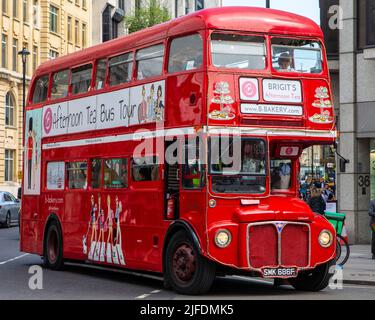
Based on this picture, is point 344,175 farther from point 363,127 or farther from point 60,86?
point 60,86

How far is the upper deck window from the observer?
1609 cm

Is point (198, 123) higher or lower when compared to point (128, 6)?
lower

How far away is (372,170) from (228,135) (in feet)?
46.6

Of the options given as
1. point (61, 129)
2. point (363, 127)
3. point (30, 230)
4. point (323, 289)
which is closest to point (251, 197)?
point (323, 289)

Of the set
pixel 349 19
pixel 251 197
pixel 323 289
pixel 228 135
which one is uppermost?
pixel 349 19

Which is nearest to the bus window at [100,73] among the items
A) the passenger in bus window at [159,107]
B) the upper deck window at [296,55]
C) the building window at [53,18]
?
the passenger in bus window at [159,107]

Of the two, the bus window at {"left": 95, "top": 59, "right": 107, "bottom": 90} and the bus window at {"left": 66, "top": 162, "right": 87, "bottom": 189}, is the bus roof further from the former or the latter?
the bus window at {"left": 66, "top": 162, "right": 87, "bottom": 189}

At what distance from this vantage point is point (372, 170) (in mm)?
28906

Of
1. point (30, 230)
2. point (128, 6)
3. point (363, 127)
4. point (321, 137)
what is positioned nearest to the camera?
point (321, 137)

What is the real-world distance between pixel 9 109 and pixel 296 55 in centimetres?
4731

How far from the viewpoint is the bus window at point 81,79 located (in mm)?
19766

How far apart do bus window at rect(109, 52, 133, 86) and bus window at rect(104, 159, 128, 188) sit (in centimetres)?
143

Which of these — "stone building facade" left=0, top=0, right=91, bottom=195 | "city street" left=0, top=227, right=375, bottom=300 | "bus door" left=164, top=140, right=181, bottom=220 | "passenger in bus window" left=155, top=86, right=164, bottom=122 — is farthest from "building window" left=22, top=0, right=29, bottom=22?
"bus door" left=164, top=140, right=181, bottom=220

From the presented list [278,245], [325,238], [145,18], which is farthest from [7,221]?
[145,18]
